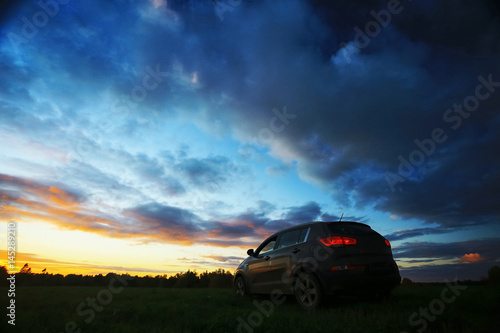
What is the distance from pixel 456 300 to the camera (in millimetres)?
Answer: 5609

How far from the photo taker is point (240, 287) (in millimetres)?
8836

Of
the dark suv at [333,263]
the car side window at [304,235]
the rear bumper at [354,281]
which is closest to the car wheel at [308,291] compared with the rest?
the dark suv at [333,263]

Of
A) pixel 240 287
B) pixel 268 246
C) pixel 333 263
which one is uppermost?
pixel 268 246

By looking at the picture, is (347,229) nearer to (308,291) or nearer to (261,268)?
(308,291)

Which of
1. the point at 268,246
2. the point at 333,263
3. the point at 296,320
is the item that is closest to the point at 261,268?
the point at 268,246

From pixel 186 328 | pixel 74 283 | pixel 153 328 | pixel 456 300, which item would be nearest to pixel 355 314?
pixel 456 300

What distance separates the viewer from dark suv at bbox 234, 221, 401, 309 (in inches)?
219

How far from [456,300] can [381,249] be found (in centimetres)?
164

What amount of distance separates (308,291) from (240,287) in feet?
11.4

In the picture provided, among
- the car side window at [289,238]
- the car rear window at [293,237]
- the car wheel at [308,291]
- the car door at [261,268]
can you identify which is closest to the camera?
the car wheel at [308,291]

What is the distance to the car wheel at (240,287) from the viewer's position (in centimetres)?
852

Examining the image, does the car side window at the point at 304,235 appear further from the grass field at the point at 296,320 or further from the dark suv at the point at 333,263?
the grass field at the point at 296,320

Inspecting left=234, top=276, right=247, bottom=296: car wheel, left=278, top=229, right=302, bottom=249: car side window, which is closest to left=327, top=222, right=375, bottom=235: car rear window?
left=278, top=229, right=302, bottom=249: car side window

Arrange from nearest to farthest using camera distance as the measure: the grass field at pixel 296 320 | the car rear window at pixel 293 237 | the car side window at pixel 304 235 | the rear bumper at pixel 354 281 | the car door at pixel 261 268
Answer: the grass field at pixel 296 320 → the rear bumper at pixel 354 281 → the car side window at pixel 304 235 → the car rear window at pixel 293 237 → the car door at pixel 261 268
